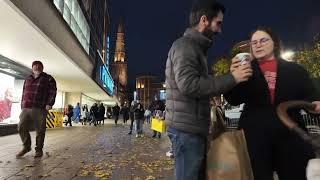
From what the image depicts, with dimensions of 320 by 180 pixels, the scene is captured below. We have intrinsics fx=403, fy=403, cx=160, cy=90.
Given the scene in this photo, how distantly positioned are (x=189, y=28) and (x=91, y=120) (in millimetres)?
33778

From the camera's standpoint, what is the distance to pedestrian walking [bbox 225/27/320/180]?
2812mm

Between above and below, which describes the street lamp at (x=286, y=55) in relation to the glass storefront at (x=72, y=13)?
A: below

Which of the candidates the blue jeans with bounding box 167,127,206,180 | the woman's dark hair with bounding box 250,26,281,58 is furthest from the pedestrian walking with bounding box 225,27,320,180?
the blue jeans with bounding box 167,127,206,180

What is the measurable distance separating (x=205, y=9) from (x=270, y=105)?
2.80 feet

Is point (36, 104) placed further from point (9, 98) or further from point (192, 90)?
point (9, 98)

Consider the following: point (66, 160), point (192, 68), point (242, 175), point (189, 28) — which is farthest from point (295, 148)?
point (66, 160)

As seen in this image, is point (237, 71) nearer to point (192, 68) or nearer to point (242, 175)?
point (192, 68)

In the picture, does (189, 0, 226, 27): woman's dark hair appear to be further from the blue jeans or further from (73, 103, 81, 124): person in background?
(73, 103, 81, 124): person in background

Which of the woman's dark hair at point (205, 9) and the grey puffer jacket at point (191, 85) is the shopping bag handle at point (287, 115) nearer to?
the grey puffer jacket at point (191, 85)

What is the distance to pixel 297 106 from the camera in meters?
2.81

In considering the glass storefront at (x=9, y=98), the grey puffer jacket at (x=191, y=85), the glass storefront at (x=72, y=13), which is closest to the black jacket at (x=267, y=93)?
the grey puffer jacket at (x=191, y=85)

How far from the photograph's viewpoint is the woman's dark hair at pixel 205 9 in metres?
2.76

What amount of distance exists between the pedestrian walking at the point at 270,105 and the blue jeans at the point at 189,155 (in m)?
0.48

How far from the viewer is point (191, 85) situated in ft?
8.25
